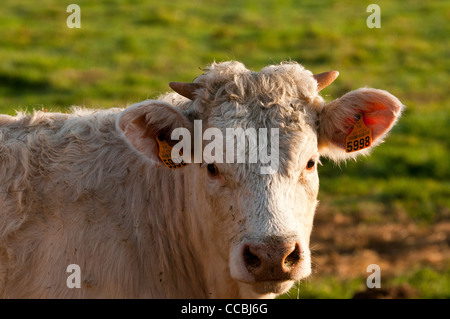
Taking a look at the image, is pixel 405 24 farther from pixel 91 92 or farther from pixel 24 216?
pixel 24 216

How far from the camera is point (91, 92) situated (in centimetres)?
1258

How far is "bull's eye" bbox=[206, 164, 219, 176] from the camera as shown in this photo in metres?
4.24

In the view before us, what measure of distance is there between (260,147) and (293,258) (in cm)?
70

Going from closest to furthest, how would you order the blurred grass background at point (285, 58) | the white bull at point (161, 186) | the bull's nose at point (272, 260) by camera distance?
1. the bull's nose at point (272, 260)
2. the white bull at point (161, 186)
3. the blurred grass background at point (285, 58)

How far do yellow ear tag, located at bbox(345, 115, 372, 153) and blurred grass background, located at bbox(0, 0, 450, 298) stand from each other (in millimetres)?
2780

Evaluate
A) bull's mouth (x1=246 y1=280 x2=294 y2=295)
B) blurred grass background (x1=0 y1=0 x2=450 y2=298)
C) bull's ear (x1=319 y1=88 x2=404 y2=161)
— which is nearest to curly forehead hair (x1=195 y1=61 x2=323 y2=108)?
bull's ear (x1=319 y1=88 x2=404 y2=161)

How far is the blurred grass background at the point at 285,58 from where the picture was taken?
9877 mm

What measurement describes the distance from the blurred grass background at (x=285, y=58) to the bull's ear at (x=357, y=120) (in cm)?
277

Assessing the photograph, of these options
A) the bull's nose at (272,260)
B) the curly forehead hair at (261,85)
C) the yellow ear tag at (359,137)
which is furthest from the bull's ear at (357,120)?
the bull's nose at (272,260)

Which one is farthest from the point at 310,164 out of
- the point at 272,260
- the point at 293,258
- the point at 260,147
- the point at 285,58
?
the point at 285,58

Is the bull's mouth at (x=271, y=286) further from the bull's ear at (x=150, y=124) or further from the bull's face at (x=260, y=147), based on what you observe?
the bull's ear at (x=150, y=124)

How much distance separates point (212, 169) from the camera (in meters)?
4.27

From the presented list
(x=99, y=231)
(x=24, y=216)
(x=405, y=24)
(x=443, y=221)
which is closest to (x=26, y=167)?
(x=24, y=216)

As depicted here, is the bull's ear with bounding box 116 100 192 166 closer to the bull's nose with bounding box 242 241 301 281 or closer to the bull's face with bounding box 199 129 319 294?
the bull's face with bounding box 199 129 319 294
